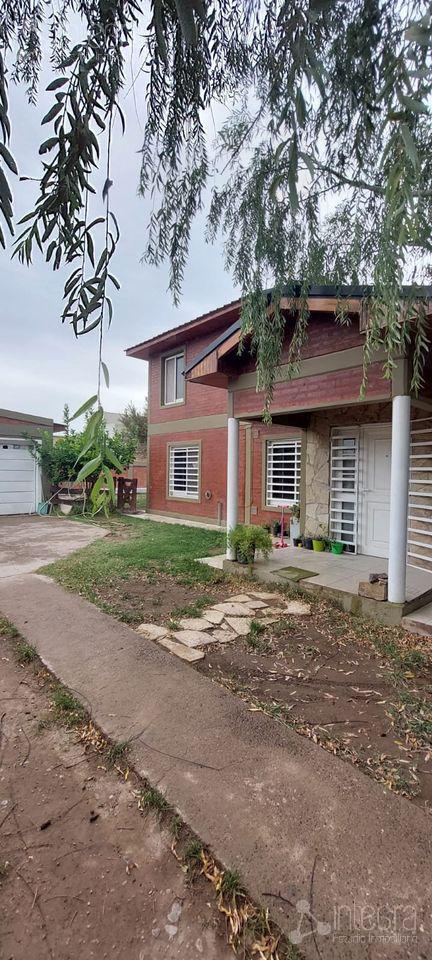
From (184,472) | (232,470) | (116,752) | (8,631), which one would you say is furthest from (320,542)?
(184,472)

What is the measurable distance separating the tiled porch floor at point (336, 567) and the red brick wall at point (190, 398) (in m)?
5.21

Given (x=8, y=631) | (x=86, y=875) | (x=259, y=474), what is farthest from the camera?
(x=259, y=474)

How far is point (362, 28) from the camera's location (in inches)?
83.8

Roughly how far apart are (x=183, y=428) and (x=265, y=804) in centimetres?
1103

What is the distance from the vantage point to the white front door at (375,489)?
22.0 feet

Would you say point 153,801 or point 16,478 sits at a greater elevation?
point 16,478

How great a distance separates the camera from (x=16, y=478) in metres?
13.5

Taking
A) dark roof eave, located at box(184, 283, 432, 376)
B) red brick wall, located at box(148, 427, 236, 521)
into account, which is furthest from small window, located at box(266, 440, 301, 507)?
dark roof eave, located at box(184, 283, 432, 376)

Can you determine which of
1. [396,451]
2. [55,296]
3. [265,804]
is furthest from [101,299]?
[396,451]

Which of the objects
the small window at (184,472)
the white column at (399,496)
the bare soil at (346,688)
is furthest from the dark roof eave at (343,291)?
the small window at (184,472)

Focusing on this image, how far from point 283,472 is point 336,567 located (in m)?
3.47

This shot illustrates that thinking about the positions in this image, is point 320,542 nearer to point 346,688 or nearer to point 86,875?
point 346,688

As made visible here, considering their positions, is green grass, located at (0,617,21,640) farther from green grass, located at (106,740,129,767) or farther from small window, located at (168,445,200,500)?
small window, located at (168,445,200,500)

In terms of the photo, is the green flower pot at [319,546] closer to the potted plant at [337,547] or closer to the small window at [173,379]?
the potted plant at [337,547]
